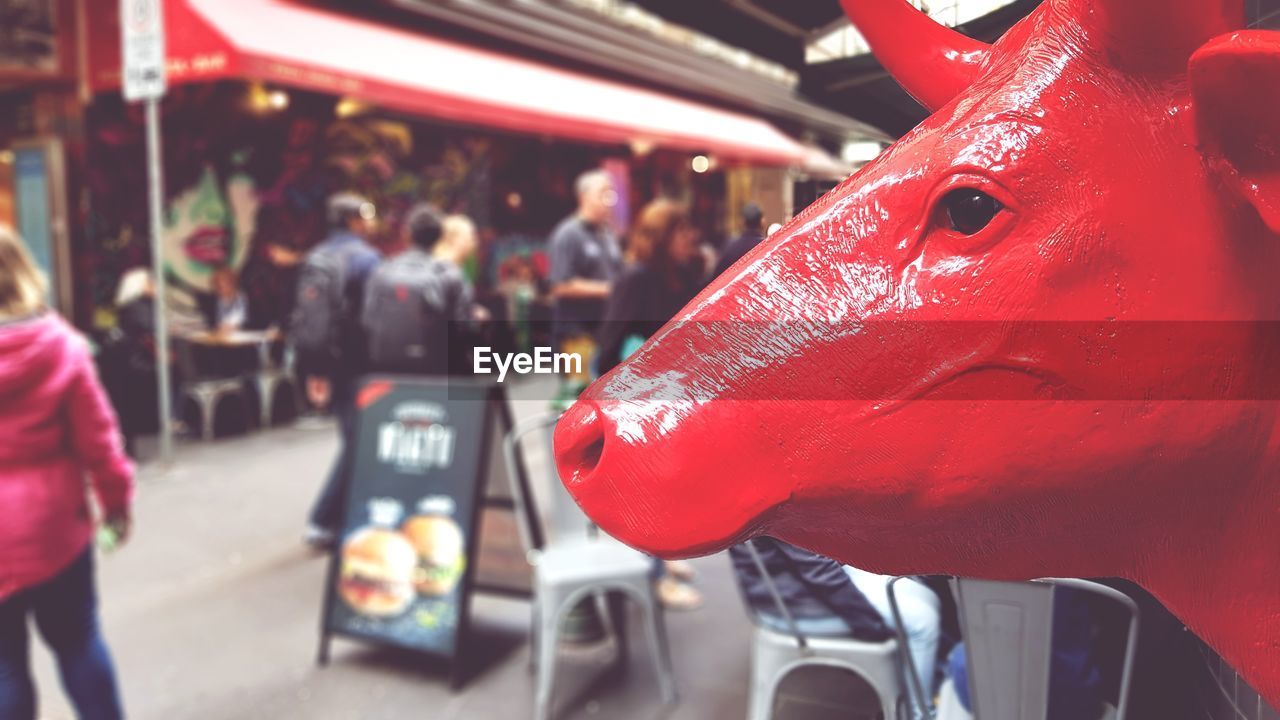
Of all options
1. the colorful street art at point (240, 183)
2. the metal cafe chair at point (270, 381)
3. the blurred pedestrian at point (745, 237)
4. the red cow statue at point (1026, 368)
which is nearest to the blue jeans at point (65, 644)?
the blurred pedestrian at point (745, 237)

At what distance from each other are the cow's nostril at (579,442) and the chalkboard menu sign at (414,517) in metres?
3.35

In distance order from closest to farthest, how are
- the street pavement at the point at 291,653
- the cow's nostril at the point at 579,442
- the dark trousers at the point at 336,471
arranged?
the cow's nostril at the point at 579,442, the street pavement at the point at 291,653, the dark trousers at the point at 336,471

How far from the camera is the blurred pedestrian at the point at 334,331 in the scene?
555 centimetres

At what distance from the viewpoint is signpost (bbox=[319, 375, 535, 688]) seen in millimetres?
4020

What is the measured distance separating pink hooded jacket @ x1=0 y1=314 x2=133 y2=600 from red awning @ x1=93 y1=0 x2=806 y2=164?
3411mm

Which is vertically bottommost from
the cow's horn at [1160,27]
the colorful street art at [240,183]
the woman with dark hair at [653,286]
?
the woman with dark hair at [653,286]

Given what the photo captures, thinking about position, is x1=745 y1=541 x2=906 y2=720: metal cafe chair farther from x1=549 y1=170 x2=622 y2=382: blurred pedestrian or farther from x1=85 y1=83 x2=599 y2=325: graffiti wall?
x1=85 y1=83 x2=599 y2=325: graffiti wall

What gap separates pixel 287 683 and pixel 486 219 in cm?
885

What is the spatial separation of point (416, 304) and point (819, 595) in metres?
3.42

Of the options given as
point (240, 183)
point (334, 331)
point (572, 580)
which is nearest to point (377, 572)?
point (572, 580)

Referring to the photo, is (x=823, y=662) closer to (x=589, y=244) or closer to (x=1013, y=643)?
(x=1013, y=643)

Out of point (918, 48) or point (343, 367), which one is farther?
point (343, 367)

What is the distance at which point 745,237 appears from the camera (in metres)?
1.12

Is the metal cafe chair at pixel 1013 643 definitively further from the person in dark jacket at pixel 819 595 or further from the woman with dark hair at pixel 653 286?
the woman with dark hair at pixel 653 286
